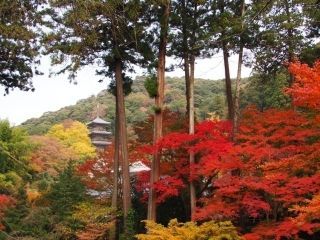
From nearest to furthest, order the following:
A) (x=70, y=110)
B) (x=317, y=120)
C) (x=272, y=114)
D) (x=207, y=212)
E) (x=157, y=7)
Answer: (x=317, y=120), (x=207, y=212), (x=272, y=114), (x=157, y=7), (x=70, y=110)

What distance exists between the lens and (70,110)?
70.6 metres

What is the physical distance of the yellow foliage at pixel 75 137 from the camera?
43344mm

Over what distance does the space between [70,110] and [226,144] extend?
60577mm

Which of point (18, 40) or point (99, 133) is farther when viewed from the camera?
point (99, 133)

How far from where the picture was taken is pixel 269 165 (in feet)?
34.3

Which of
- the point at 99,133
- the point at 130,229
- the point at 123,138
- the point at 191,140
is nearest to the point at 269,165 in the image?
the point at 191,140

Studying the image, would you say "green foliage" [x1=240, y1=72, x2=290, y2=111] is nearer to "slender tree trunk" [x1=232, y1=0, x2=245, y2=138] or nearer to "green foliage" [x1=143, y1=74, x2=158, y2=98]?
"slender tree trunk" [x1=232, y1=0, x2=245, y2=138]

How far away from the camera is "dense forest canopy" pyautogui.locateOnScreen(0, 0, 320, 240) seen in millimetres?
10172

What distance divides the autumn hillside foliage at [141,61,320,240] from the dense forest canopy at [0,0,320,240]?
4 cm

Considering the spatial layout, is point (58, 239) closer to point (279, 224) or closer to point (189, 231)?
point (189, 231)

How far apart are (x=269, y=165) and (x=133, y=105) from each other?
51.8 m

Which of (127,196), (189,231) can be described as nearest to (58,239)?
(127,196)

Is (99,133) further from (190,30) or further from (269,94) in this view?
(190,30)

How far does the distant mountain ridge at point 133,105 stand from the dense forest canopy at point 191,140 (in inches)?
1174
